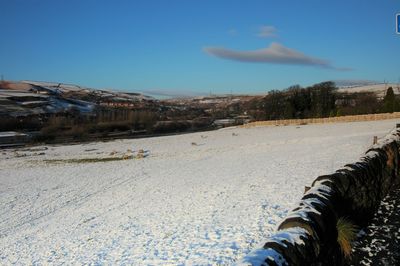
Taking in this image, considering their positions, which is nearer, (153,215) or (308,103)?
(153,215)

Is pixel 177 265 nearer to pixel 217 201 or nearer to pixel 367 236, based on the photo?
pixel 367 236

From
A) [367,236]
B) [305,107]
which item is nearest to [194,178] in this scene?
[367,236]

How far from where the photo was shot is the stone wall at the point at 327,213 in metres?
5.13

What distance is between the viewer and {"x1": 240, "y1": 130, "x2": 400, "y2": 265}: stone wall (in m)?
5.13

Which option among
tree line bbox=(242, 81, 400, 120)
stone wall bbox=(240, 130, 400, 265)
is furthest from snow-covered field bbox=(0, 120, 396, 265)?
tree line bbox=(242, 81, 400, 120)

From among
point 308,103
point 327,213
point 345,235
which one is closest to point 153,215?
point 345,235

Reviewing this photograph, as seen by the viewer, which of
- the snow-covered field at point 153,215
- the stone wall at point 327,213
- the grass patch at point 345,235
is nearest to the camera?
the stone wall at point 327,213

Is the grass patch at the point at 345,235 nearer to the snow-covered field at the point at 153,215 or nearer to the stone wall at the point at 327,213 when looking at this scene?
the stone wall at the point at 327,213

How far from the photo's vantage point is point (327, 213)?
273 inches

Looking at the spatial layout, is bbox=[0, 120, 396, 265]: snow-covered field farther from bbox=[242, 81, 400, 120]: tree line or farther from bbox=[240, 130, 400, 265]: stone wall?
bbox=[242, 81, 400, 120]: tree line

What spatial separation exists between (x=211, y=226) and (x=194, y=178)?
10.3 meters

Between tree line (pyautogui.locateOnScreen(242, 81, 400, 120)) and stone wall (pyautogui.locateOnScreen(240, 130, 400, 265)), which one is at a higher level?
tree line (pyautogui.locateOnScreen(242, 81, 400, 120))

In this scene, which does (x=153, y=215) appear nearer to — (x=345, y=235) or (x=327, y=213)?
(x=345, y=235)

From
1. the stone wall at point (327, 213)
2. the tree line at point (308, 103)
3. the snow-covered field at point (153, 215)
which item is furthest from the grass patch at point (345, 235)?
the tree line at point (308, 103)
